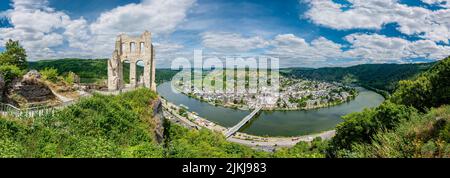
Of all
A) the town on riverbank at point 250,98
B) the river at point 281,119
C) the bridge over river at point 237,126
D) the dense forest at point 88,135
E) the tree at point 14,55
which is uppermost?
the tree at point 14,55

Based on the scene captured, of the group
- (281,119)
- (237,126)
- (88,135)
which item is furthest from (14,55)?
(281,119)

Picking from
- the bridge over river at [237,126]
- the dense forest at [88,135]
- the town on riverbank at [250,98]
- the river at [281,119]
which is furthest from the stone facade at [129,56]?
the town on riverbank at [250,98]

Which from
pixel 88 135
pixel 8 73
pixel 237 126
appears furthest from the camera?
pixel 237 126

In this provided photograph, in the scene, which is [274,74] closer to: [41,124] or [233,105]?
[233,105]

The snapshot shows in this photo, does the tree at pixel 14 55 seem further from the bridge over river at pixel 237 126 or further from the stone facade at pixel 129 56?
the bridge over river at pixel 237 126

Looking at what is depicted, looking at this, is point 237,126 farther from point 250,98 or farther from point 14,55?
point 14,55

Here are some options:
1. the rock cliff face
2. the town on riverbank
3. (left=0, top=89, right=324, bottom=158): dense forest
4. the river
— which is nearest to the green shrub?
the rock cliff face

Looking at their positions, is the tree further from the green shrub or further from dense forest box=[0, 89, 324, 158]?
dense forest box=[0, 89, 324, 158]

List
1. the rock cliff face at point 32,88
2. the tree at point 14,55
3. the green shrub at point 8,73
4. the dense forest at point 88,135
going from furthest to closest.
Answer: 1. the tree at point 14,55
2. the rock cliff face at point 32,88
3. the green shrub at point 8,73
4. the dense forest at point 88,135
